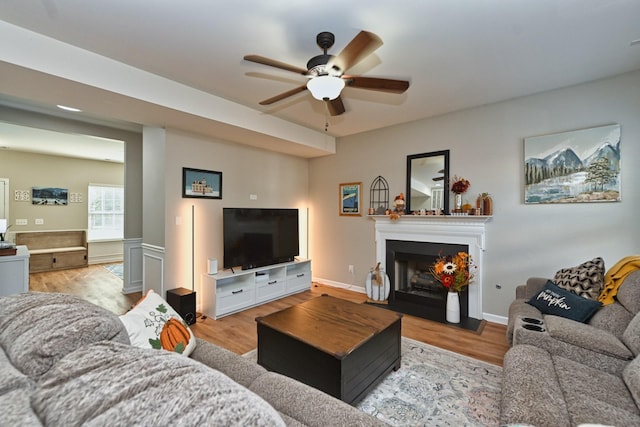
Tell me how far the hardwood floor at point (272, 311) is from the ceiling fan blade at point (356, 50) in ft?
8.55

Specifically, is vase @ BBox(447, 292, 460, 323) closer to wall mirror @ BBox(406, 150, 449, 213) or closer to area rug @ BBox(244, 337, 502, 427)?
area rug @ BBox(244, 337, 502, 427)

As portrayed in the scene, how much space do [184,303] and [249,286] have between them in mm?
875

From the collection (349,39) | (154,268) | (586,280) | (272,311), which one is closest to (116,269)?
(154,268)

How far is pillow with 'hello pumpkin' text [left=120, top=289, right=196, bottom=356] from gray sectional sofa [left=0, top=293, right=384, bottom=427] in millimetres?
335

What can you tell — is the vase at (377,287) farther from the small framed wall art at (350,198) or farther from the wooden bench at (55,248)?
the wooden bench at (55,248)

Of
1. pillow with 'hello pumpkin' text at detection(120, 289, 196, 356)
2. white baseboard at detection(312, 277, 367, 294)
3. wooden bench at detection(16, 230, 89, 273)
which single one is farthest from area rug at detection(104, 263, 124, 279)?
pillow with 'hello pumpkin' text at detection(120, 289, 196, 356)

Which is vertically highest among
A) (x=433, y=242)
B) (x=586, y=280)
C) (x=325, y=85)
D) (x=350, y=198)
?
(x=325, y=85)

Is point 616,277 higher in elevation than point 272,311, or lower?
higher

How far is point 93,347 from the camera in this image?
0.74m

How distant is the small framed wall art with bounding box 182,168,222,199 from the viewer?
12.3 ft

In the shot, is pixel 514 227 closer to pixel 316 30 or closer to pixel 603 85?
pixel 603 85

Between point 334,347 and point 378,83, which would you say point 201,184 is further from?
point 334,347

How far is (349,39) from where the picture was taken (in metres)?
2.21

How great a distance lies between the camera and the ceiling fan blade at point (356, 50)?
1.66 metres
